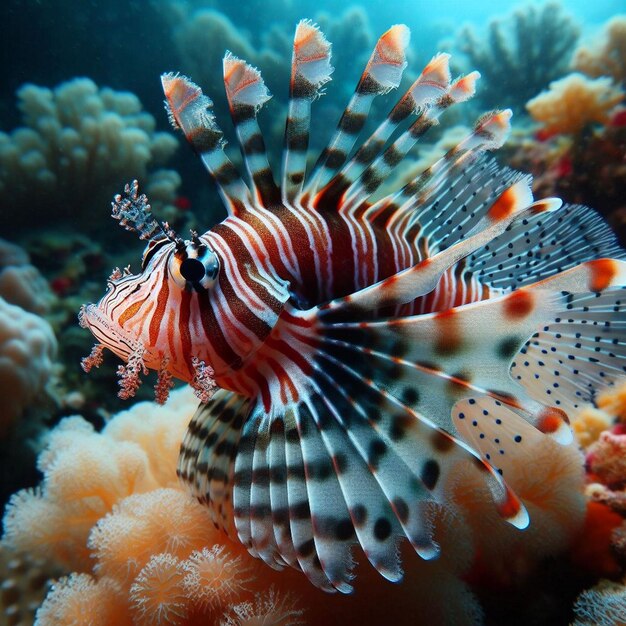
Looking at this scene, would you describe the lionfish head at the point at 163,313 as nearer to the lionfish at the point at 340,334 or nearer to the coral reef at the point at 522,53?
the lionfish at the point at 340,334

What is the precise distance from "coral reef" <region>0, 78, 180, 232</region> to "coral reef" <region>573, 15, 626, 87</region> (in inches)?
231

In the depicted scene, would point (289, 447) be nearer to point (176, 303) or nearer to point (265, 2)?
point (176, 303)

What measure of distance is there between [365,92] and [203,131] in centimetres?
64

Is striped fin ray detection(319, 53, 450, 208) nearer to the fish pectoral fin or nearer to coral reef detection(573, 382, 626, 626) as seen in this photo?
the fish pectoral fin

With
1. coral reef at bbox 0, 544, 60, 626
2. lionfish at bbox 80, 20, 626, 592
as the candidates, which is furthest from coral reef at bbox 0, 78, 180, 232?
lionfish at bbox 80, 20, 626, 592

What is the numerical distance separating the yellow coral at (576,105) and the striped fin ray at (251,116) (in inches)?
183

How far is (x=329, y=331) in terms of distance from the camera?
1.64 metres

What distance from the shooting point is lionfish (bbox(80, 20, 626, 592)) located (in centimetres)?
139

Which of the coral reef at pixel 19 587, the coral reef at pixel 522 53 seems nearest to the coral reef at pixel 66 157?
the coral reef at pixel 19 587

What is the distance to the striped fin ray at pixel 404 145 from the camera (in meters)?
1.96

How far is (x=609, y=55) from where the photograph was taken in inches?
233

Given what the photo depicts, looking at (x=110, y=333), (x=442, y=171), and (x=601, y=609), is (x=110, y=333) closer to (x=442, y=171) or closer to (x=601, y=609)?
(x=442, y=171)

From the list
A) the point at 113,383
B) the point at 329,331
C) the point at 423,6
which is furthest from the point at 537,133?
the point at 423,6

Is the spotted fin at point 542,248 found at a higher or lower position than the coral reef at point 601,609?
higher
